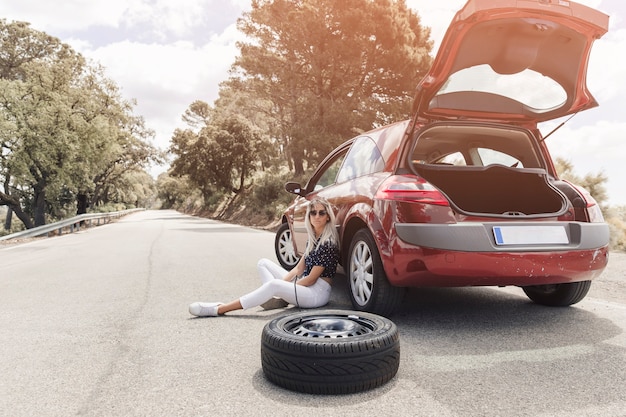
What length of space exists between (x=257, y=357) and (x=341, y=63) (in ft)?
65.4

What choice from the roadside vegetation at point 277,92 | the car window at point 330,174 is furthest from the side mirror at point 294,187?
the roadside vegetation at point 277,92

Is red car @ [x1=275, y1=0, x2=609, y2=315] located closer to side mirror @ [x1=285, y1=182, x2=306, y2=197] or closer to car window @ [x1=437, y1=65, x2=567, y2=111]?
car window @ [x1=437, y1=65, x2=567, y2=111]

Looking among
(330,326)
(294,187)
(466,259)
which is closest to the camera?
(330,326)

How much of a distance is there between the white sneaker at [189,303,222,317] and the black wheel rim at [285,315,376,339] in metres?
1.37

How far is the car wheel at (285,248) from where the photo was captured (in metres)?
7.00

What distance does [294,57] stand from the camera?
2312 cm

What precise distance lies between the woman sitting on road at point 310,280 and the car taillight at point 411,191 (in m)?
0.74

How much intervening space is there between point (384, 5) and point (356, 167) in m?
17.9

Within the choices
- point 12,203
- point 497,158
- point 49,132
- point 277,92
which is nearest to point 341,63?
point 277,92

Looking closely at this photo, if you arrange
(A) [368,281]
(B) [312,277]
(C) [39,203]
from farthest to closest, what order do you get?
(C) [39,203], (B) [312,277], (A) [368,281]

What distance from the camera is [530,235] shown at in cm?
372

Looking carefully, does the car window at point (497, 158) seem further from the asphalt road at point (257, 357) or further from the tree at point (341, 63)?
the tree at point (341, 63)

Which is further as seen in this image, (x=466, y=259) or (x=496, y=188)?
(x=496, y=188)

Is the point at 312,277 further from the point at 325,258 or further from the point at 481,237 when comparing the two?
the point at 481,237
